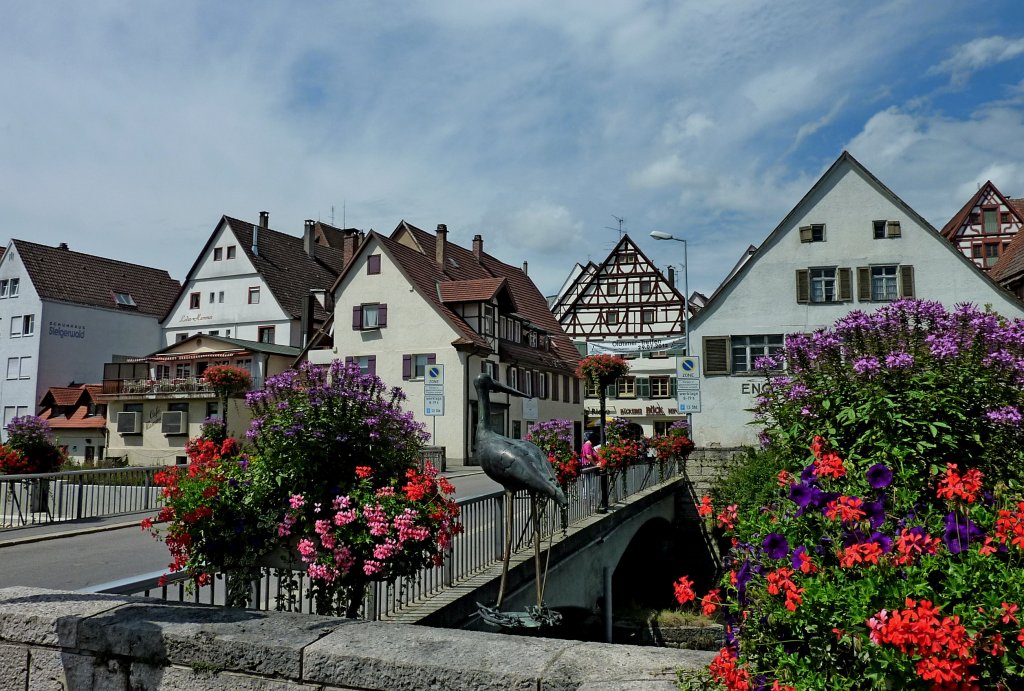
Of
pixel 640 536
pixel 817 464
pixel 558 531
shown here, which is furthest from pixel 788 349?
pixel 640 536

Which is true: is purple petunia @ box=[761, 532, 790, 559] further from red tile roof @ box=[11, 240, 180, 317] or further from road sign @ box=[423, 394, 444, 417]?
red tile roof @ box=[11, 240, 180, 317]

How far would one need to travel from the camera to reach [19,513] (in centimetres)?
1523

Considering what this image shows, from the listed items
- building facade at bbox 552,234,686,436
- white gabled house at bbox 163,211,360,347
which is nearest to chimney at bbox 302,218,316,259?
white gabled house at bbox 163,211,360,347

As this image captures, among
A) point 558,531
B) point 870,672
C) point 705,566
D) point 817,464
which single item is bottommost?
point 705,566

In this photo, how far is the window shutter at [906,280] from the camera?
94.9 ft

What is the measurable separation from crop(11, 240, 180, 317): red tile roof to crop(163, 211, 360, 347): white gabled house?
2748 millimetres

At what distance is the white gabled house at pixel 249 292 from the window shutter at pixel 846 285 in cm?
2543

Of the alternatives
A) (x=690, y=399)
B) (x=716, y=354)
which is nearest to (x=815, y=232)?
(x=716, y=354)

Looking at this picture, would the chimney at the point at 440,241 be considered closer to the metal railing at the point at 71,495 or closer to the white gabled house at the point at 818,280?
the white gabled house at the point at 818,280

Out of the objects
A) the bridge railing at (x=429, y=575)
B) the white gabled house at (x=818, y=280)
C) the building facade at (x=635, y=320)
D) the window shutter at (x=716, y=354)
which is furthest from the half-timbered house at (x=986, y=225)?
the bridge railing at (x=429, y=575)

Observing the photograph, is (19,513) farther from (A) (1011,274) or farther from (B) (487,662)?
(A) (1011,274)

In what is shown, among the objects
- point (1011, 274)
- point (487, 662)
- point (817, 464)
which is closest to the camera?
point (487, 662)

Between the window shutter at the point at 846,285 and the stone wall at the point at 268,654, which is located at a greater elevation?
the window shutter at the point at 846,285

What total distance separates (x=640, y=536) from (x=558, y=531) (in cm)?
1396
